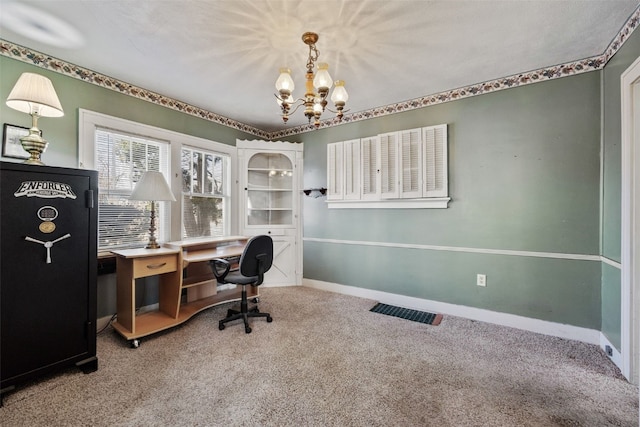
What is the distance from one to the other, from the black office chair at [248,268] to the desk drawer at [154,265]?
14.2 inches

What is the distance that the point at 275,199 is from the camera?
4.30 meters

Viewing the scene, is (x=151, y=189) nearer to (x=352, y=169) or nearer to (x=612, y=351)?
(x=352, y=169)

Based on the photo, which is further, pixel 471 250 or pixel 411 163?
pixel 411 163

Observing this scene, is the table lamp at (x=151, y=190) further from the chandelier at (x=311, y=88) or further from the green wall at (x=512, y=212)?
the green wall at (x=512, y=212)

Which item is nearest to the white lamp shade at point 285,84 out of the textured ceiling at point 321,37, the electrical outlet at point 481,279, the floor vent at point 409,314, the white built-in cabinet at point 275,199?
the textured ceiling at point 321,37

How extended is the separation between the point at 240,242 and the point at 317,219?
45.6 inches

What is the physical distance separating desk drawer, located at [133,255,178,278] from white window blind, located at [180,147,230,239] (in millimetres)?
814

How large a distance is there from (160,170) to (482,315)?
3.92 m

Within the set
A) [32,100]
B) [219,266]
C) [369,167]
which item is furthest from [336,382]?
[32,100]

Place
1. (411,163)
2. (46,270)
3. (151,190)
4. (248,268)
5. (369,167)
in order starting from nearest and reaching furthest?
1. (46,270)
2. (151,190)
3. (248,268)
4. (411,163)
5. (369,167)

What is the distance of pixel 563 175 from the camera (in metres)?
2.50

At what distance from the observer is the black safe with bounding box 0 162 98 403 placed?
1637 millimetres

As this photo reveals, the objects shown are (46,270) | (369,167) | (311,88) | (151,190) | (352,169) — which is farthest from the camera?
(352,169)

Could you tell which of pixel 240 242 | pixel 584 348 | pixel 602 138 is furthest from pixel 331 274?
pixel 602 138
